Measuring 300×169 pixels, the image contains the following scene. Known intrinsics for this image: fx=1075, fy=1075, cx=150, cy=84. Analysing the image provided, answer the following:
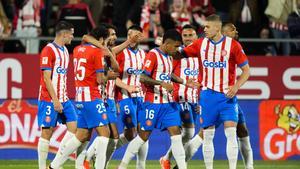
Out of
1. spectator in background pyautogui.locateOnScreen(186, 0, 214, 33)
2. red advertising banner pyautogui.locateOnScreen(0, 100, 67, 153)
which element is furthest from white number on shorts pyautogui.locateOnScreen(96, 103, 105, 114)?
spectator in background pyautogui.locateOnScreen(186, 0, 214, 33)

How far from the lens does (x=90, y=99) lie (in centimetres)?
1535

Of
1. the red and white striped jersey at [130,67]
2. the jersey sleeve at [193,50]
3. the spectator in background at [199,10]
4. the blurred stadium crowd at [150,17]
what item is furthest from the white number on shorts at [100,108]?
the spectator in background at [199,10]

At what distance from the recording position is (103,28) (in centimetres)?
1549

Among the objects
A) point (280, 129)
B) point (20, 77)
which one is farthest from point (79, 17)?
point (280, 129)

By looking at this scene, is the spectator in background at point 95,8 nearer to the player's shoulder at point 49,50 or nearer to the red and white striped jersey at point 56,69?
the red and white striped jersey at point 56,69

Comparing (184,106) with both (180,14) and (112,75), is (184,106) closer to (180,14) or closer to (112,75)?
(112,75)

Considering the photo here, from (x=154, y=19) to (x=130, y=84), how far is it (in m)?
4.23

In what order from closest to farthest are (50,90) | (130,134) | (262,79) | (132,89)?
(50,90) → (132,89) → (130,134) → (262,79)

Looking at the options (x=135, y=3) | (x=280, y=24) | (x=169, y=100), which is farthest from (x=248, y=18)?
(x=169, y=100)

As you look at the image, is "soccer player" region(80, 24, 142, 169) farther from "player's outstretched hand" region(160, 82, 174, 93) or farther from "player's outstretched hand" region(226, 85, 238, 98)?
"player's outstretched hand" region(226, 85, 238, 98)

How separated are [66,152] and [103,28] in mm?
1861

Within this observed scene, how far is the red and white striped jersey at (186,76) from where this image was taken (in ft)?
57.6

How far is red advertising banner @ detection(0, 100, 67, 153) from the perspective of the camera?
1997 cm

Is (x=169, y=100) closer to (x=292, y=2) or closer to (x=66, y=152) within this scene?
(x=66, y=152)
